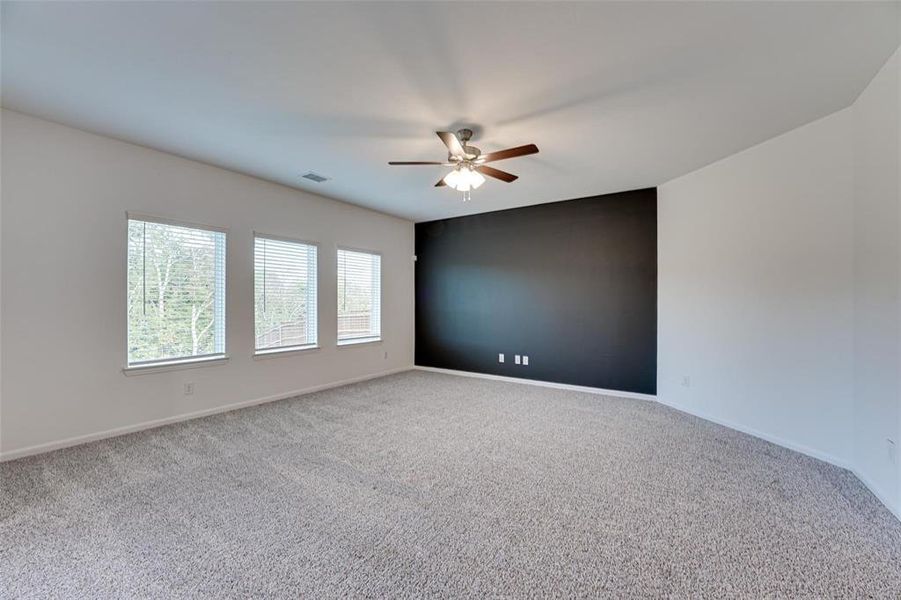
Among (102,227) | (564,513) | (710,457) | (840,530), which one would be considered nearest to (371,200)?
(102,227)

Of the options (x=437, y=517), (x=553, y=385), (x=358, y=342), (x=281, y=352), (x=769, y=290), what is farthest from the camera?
(x=358, y=342)

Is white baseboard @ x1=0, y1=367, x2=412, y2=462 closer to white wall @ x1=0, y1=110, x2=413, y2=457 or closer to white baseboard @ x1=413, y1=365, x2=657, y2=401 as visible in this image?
white wall @ x1=0, y1=110, x2=413, y2=457

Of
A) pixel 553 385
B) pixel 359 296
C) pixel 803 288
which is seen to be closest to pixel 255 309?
pixel 359 296

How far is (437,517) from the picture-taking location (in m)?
2.11

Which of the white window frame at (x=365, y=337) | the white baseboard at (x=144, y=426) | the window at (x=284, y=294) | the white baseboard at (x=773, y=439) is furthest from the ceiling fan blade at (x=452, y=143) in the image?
the white baseboard at (x=773, y=439)

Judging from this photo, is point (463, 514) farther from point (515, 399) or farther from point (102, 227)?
point (102, 227)

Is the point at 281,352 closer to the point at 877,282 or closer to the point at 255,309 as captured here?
the point at 255,309

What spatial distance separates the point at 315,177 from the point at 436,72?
2.50m

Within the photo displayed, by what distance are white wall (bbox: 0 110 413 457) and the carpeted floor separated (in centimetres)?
37

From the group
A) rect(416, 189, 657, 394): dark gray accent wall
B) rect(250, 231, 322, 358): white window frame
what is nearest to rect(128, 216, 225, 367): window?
rect(250, 231, 322, 358): white window frame

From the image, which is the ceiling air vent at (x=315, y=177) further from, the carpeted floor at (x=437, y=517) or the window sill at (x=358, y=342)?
the carpeted floor at (x=437, y=517)

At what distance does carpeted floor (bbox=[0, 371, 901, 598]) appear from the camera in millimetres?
1640

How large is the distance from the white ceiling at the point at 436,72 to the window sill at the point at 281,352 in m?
2.28

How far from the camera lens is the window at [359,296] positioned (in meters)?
5.43
